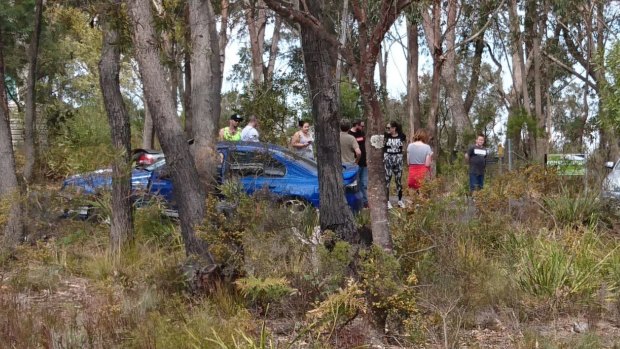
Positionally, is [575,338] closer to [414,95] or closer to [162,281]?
[162,281]

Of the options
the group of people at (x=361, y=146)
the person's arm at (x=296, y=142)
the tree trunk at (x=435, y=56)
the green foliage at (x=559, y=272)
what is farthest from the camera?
the tree trunk at (x=435, y=56)

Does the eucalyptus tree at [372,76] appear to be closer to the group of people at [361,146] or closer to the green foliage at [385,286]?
the green foliage at [385,286]

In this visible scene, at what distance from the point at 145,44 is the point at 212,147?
103 inches

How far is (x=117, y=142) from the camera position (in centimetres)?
1094

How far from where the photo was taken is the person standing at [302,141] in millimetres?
14047

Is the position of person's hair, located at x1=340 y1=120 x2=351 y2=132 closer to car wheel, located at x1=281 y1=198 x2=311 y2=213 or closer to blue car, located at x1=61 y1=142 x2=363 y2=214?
blue car, located at x1=61 y1=142 x2=363 y2=214

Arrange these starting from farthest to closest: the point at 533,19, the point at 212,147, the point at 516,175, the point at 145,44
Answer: the point at 533,19 → the point at 516,175 → the point at 212,147 → the point at 145,44

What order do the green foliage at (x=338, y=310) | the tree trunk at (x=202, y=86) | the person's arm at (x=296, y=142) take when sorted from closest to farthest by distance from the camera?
the green foliage at (x=338, y=310) < the tree trunk at (x=202, y=86) < the person's arm at (x=296, y=142)

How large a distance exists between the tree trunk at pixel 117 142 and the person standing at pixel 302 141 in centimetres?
358

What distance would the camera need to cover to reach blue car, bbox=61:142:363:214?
11492 mm

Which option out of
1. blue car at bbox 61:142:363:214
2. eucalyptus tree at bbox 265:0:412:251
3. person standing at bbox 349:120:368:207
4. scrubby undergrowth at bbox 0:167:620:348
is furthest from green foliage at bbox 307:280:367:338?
person standing at bbox 349:120:368:207

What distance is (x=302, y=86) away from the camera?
11.8 m

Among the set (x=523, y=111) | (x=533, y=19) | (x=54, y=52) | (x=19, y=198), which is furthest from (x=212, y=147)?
(x=54, y=52)

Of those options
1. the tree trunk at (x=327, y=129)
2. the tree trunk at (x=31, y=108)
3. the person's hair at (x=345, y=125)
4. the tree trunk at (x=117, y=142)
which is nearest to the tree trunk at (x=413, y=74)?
the person's hair at (x=345, y=125)
